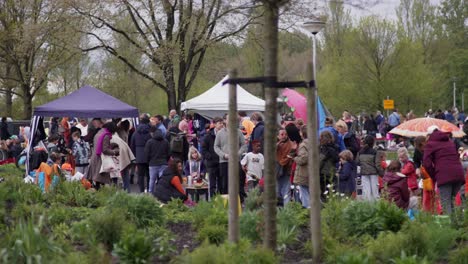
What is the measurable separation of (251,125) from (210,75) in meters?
19.0

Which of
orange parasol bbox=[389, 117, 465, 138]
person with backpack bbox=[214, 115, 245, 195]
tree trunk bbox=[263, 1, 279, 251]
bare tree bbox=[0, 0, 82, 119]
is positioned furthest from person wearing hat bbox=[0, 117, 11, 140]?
tree trunk bbox=[263, 1, 279, 251]

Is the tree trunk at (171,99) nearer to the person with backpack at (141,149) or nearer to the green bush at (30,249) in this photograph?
the person with backpack at (141,149)

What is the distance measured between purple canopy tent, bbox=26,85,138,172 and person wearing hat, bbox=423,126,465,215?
1101cm

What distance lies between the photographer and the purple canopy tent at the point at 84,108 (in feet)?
69.5

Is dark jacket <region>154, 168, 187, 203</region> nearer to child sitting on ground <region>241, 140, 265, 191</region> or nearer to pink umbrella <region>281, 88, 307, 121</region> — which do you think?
child sitting on ground <region>241, 140, 265, 191</region>

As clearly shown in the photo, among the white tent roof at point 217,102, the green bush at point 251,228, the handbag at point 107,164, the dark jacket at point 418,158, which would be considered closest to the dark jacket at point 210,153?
the handbag at point 107,164

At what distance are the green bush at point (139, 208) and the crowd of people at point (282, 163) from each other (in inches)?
53.2

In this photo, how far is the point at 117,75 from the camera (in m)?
62.3

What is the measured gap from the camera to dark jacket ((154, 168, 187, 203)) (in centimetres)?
1370

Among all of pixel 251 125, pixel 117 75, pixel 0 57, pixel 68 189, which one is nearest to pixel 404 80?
pixel 117 75

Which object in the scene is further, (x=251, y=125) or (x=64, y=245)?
(x=251, y=125)

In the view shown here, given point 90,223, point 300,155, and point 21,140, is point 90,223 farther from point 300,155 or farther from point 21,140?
point 21,140

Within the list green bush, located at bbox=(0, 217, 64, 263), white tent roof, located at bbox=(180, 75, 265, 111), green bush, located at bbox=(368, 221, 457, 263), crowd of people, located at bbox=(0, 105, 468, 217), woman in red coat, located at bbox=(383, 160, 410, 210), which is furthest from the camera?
white tent roof, located at bbox=(180, 75, 265, 111)

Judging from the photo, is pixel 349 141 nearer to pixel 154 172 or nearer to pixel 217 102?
pixel 154 172
